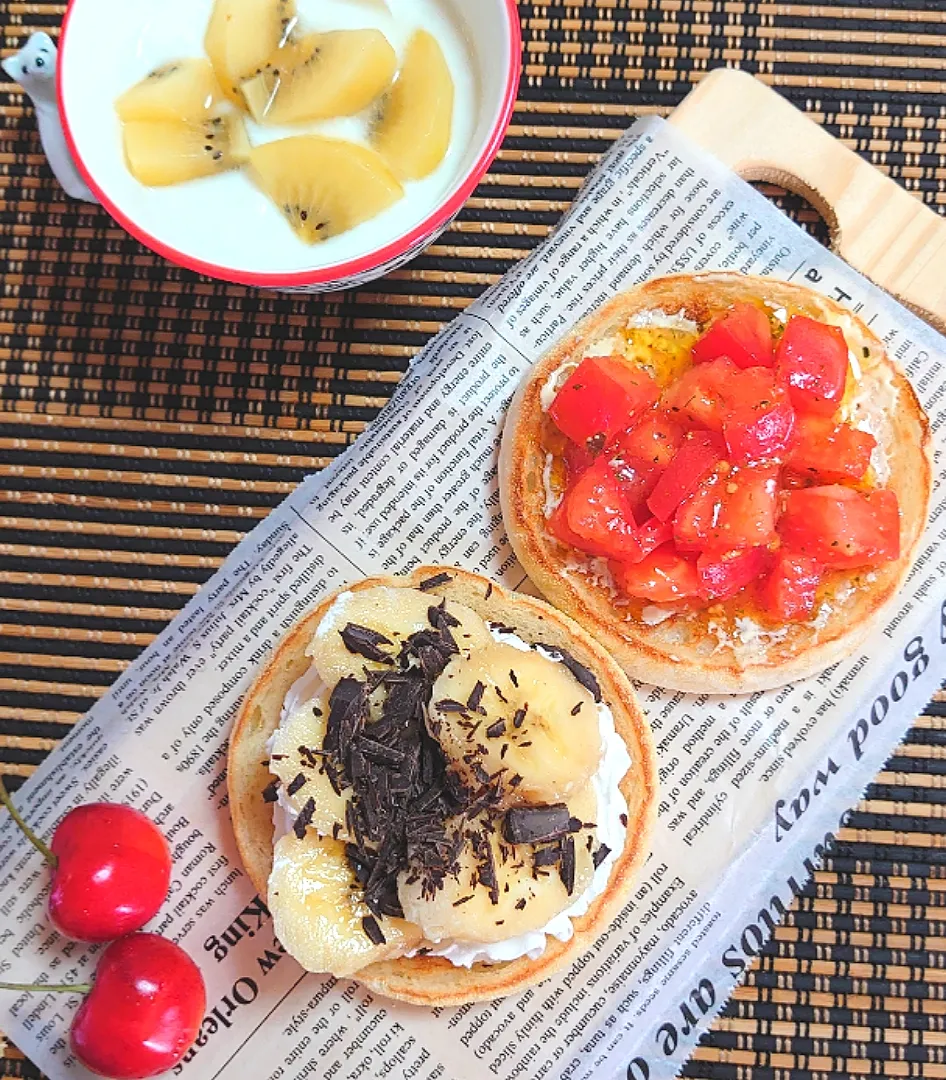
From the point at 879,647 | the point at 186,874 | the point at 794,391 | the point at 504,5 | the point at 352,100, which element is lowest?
the point at 186,874

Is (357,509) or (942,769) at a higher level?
(357,509)

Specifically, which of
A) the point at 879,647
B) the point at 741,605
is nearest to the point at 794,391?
the point at 741,605

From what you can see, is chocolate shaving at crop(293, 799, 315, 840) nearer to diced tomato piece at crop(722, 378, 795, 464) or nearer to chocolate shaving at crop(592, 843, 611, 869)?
chocolate shaving at crop(592, 843, 611, 869)

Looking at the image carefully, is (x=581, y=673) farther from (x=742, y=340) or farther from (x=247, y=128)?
(x=247, y=128)

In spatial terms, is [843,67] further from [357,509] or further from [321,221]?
[357,509]

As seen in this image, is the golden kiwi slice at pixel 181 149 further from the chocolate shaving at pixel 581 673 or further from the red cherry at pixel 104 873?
the red cherry at pixel 104 873

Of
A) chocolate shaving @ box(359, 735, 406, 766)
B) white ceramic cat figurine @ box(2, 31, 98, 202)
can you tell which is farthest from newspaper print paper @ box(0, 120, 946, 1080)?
white ceramic cat figurine @ box(2, 31, 98, 202)
